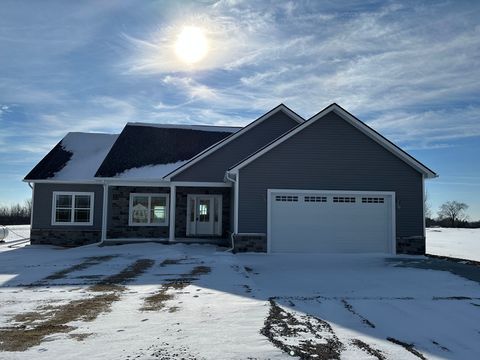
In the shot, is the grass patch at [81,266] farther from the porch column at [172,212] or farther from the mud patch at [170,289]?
the porch column at [172,212]

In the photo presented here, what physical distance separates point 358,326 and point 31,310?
5.28 meters

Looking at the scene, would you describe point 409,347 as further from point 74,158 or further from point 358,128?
point 74,158

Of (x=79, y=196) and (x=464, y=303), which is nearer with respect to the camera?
(x=464, y=303)

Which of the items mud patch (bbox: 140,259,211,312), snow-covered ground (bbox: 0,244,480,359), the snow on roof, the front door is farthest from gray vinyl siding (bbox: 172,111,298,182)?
mud patch (bbox: 140,259,211,312)

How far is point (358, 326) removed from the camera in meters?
6.27

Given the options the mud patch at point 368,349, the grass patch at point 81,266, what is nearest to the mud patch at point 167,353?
the mud patch at point 368,349

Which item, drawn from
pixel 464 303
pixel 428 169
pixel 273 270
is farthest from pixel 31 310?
pixel 428 169

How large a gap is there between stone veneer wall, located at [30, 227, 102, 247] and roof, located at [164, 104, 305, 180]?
517 centimetres

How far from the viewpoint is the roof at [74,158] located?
19.3 meters

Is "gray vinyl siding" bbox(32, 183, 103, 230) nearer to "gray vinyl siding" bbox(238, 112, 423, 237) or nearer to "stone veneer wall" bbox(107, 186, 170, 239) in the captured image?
"stone veneer wall" bbox(107, 186, 170, 239)

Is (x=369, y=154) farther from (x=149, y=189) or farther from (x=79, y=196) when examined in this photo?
(x=79, y=196)

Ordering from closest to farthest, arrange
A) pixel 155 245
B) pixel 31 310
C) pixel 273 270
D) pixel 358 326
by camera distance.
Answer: pixel 358 326
pixel 31 310
pixel 273 270
pixel 155 245

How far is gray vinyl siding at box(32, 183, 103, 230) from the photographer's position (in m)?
19.1

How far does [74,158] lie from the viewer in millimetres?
21047
